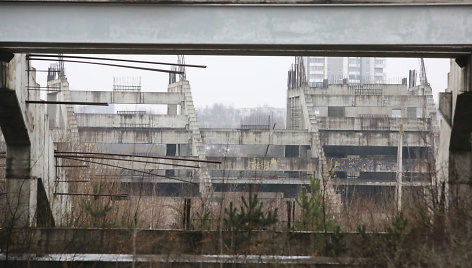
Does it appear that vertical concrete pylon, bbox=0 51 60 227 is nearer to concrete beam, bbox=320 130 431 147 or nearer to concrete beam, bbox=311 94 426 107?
concrete beam, bbox=320 130 431 147

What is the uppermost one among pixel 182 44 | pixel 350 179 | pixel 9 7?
pixel 9 7

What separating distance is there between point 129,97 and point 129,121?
1957 mm

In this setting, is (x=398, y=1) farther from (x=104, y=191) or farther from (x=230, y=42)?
(x=104, y=191)

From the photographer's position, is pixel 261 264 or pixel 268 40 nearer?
pixel 268 40

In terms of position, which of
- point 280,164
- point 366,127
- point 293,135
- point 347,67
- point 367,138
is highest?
point 347,67

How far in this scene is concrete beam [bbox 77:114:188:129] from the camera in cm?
4509

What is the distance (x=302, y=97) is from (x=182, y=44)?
37363 millimetres

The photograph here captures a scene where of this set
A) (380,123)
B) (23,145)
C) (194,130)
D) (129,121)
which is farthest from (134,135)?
(23,145)

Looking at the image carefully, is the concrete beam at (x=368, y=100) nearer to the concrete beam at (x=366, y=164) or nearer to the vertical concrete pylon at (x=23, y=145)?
the concrete beam at (x=366, y=164)

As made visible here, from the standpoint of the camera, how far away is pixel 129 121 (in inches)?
1783

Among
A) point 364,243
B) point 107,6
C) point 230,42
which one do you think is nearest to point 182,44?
point 230,42

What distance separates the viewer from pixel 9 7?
9477mm

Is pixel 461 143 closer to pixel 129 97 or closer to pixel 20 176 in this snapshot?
pixel 20 176

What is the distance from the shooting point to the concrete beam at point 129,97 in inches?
1773
